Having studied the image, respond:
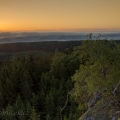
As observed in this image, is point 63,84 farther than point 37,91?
Yes

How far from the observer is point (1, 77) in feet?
171

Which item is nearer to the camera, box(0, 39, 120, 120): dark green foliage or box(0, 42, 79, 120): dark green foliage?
box(0, 39, 120, 120): dark green foliage

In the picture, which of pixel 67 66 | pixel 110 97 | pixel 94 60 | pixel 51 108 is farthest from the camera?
A: pixel 67 66

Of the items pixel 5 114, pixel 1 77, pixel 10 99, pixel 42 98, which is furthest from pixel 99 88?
pixel 1 77

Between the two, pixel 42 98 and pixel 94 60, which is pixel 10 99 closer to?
pixel 42 98

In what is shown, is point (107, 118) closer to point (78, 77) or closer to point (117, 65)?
point (117, 65)

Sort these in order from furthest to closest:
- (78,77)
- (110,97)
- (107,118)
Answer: (78,77) < (110,97) < (107,118)

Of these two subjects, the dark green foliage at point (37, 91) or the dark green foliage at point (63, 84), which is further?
the dark green foliage at point (37, 91)

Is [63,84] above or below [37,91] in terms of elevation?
→ above

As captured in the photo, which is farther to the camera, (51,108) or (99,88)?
(51,108)

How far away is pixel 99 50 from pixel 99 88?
334cm

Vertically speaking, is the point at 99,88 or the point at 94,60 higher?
the point at 94,60

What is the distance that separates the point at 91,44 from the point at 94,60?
4.92 ft

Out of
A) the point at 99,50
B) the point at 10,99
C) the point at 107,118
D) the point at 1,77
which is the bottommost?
the point at 10,99
